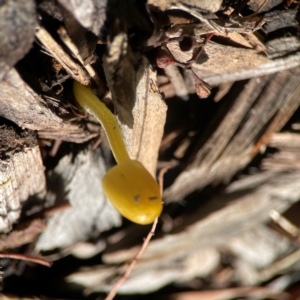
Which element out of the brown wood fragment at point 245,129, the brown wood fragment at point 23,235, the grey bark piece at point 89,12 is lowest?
the brown wood fragment at point 245,129

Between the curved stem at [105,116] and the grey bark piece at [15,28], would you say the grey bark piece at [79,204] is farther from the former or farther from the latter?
the grey bark piece at [15,28]

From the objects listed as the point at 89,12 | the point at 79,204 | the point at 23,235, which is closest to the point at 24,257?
the point at 23,235

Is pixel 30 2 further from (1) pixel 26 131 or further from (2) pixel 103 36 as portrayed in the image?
(1) pixel 26 131

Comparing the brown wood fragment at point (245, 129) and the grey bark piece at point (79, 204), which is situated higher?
the grey bark piece at point (79, 204)

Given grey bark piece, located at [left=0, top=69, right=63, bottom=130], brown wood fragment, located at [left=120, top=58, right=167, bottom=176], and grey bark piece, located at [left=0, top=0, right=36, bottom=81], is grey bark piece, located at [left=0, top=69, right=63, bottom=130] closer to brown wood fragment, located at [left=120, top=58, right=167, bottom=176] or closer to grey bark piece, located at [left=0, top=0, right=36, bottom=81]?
grey bark piece, located at [left=0, top=0, right=36, bottom=81]

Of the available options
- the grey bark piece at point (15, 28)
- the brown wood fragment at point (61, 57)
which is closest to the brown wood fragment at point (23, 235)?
the brown wood fragment at point (61, 57)
